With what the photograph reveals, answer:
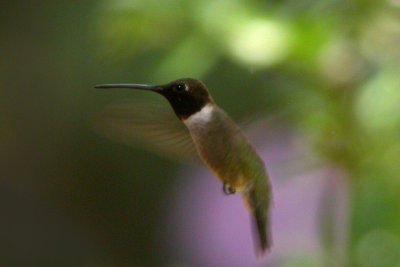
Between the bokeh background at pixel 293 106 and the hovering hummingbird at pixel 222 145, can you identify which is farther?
the bokeh background at pixel 293 106

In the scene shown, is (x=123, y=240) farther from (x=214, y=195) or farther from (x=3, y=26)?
(x=214, y=195)

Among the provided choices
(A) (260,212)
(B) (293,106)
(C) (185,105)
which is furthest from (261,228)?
(B) (293,106)

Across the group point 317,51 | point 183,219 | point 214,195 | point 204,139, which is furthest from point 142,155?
point 204,139

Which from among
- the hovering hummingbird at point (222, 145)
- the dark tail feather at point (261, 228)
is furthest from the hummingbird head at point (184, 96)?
the dark tail feather at point (261, 228)

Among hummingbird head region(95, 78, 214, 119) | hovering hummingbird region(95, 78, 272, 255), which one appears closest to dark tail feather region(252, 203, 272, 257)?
hovering hummingbird region(95, 78, 272, 255)

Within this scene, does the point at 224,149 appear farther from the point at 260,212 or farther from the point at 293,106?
the point at 293,106

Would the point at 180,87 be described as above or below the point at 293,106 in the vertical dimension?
above

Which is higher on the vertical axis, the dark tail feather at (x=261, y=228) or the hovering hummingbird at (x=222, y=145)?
the hovering hummingbird at (x=222, y=145)

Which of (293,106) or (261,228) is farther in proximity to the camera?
(293,106)

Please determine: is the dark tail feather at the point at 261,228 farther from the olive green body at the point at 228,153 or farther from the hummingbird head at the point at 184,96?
the hummingbird head at the point at 184,96
